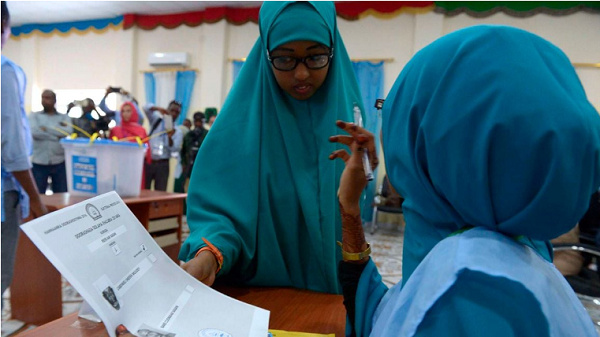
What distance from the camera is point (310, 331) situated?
1.85ft

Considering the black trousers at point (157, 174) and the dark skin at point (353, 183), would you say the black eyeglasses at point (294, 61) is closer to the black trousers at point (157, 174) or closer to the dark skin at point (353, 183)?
the dark skin at point (353, 183)

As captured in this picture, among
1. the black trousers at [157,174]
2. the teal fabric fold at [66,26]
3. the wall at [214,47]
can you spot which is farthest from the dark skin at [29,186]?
the teal fabric fold at [66,26]

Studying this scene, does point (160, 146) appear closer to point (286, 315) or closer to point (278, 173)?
point (278, 173)

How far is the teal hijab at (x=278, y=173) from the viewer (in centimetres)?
72

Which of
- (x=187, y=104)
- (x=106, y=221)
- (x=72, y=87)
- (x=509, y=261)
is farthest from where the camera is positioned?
(x=72, y=87)

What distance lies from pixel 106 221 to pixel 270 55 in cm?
45

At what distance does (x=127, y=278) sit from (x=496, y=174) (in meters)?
0.39

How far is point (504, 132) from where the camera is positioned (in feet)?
1.00

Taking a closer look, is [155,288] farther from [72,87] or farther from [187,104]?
[72,87]

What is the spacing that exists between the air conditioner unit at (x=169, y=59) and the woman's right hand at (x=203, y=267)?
5.39 metres

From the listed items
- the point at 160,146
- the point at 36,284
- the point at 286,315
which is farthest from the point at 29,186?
the point at 160,146

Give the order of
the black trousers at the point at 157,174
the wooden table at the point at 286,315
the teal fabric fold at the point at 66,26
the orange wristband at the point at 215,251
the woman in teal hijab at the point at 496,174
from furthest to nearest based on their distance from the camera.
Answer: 1. the teal fabric fold at the point at 66,26
2. the black trousers at the point at 157,174
3. the orange wristband at the point at 215,251
4. the wooden table at the point at 286,315
5. the woman in teal hijab at the point at 496,174

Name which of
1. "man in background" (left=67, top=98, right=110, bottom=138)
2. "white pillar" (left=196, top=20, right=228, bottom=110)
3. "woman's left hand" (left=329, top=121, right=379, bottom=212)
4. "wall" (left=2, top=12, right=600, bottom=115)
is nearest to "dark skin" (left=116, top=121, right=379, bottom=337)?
"woman's left hand" (left=329, top=121, right=379, bottom=212)

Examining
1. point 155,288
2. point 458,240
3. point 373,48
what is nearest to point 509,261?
point 458,240
